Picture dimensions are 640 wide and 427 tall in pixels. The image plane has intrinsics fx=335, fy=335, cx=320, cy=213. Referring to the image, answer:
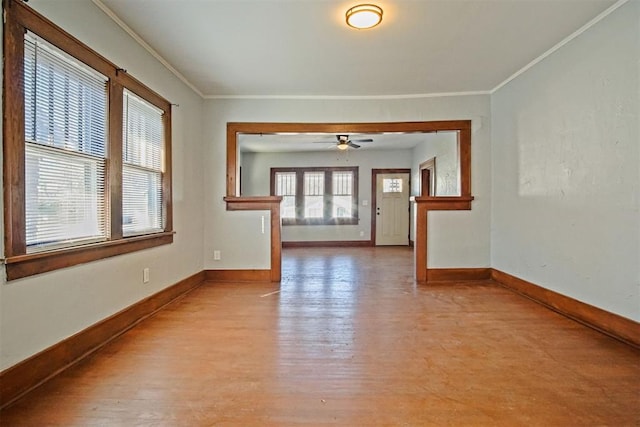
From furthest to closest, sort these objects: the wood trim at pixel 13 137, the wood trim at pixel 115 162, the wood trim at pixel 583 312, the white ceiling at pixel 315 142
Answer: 1. the white ceiling at pixel 315 142
2. the wood trim at pixel 115 162
3. the wood trim at pixel 583 312
4. the wood trim at pixel 13 137

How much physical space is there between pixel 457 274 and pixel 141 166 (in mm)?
3836

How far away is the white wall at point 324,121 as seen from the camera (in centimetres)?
434

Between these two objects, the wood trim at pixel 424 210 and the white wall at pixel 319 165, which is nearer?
the wood trim at pixel 424 210

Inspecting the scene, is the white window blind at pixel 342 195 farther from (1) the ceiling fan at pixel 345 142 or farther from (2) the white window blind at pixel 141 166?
(2) the white window blind at pixel 141 166

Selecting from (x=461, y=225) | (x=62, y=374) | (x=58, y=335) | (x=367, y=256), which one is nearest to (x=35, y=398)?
(x=62, y=374)

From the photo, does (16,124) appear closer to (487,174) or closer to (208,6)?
(208,6)

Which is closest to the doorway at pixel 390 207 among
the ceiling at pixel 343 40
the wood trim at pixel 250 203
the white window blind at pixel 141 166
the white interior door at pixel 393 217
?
the white interior door at pixel 393 217

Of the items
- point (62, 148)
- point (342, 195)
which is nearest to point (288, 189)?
point (342, 195)

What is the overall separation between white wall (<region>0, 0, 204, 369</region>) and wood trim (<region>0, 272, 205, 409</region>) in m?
0.04

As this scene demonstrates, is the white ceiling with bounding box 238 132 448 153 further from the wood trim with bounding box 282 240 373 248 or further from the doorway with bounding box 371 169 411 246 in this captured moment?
the wood trim with bounding box 282 240 373 248

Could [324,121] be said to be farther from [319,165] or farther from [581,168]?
[319,165]

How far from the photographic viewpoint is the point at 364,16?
243 cm

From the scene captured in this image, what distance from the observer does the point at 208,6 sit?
2.40 meters

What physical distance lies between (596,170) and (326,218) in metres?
6.30
